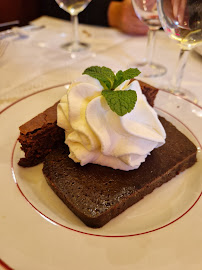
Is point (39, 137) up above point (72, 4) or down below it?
below

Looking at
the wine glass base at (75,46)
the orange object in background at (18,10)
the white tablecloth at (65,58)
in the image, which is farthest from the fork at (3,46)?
the orange object in background at (18,10)

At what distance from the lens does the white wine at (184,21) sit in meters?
1.23

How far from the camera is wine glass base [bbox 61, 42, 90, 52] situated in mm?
1986

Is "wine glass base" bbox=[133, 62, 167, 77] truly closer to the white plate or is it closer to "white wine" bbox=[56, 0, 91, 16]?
"white wine" bbox=[56, 0, 91, 16]

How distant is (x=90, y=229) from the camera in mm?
883

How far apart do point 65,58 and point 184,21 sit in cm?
87

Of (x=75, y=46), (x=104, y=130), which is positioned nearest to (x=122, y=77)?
(x=104, y=130)

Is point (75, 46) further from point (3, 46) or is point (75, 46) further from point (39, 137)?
point (39, 137)

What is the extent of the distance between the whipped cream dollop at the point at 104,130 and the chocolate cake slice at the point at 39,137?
6 cm

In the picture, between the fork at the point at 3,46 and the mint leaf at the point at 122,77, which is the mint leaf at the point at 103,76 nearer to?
the mint leaf at the point at 122,77

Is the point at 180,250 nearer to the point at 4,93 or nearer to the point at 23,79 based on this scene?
the point at 4,93

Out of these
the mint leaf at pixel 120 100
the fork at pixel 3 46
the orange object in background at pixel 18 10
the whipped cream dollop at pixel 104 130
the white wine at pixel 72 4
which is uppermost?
the white wine at pixel 72 4

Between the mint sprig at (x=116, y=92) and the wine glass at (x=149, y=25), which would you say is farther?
the wine glass at (x=149, y=25)

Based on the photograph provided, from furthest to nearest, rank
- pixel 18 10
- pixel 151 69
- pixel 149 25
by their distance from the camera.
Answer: pixel 18 10, pixel 151 69, pixel 149 25
